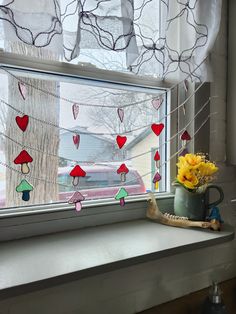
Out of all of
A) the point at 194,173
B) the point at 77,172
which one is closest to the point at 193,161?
the point at 194,173

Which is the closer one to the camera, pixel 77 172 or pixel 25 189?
pixel 25 189

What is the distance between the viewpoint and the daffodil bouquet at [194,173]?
1.12 meters

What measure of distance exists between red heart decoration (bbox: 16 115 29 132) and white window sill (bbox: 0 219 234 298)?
13.7 inches

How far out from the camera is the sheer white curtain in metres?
0.82

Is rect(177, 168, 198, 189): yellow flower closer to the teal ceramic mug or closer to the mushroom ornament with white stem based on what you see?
the teal ceramic mug

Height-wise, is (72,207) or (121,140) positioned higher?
(121,140)

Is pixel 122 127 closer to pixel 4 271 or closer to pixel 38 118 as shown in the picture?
pixel 38 118

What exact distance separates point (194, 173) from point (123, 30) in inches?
21.2

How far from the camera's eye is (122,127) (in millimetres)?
1216

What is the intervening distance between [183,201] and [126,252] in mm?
375

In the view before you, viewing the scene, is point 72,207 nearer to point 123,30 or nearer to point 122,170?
point 122,170

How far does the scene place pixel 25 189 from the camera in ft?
3.14

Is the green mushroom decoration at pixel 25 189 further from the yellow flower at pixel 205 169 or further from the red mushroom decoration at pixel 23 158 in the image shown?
the yellow flower at pixel 205 169

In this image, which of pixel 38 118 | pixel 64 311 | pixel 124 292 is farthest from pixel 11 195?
pixel 124 292
